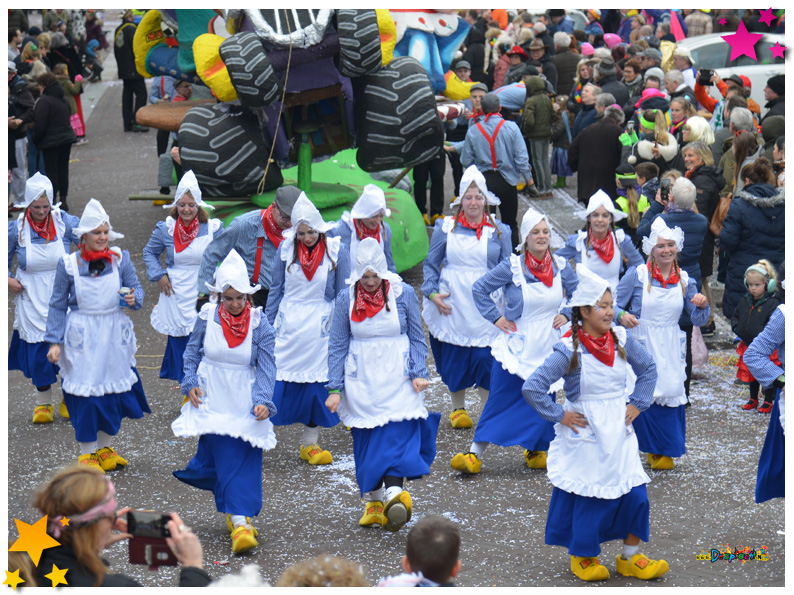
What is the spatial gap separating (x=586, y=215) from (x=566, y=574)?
3138mm

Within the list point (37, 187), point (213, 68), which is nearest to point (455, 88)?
point (213, 68)

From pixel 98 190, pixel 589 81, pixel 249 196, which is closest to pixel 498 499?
pixel 249 196

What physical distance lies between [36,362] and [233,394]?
2903mm

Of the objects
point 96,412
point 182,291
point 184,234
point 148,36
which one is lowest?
point 96,412

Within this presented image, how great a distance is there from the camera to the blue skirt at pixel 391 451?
256 inches

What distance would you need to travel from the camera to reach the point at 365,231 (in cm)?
805

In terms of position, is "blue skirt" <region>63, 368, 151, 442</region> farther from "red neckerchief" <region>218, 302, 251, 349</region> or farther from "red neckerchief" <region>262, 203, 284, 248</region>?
"red neckerchief" <region>218, 302, 251, 349</region>

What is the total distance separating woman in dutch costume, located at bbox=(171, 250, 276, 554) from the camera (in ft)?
20.7

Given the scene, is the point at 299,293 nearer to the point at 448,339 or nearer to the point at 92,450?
the point at 448,339

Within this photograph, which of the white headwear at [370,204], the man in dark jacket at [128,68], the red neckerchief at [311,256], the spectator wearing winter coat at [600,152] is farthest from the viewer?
the man in dark jacket at [128,68]

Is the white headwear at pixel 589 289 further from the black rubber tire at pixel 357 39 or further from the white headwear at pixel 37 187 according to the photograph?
the black rubber tire at pixel 357 39

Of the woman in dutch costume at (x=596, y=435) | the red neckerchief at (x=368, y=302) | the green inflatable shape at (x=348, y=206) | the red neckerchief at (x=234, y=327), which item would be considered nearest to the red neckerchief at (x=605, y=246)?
the red neckerchief at (x=368, y=302)

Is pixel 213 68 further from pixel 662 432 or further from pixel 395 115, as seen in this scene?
pixel 662 432

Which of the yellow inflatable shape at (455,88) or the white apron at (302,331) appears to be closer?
the white apron at (302,331)
